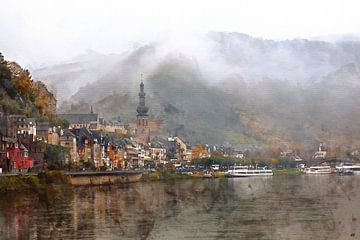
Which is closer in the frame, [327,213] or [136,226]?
[136,226]

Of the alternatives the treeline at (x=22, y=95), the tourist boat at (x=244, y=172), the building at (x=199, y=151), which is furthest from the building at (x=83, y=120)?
the tourist boat at (x=244, y=172)

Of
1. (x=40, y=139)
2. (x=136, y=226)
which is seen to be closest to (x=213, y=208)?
(x=136, y=226)

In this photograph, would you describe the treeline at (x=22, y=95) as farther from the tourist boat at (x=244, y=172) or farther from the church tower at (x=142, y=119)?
the tourist boat at (x=244, y=172)

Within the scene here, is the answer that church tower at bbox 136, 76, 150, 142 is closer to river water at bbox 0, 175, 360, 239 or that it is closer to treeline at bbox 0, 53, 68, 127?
river water at bbox 0, 175, 360, 239

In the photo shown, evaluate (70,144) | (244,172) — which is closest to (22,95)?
(70,144)

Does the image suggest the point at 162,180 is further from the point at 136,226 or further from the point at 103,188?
the point at 136,226

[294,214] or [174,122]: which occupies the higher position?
[174,122]
